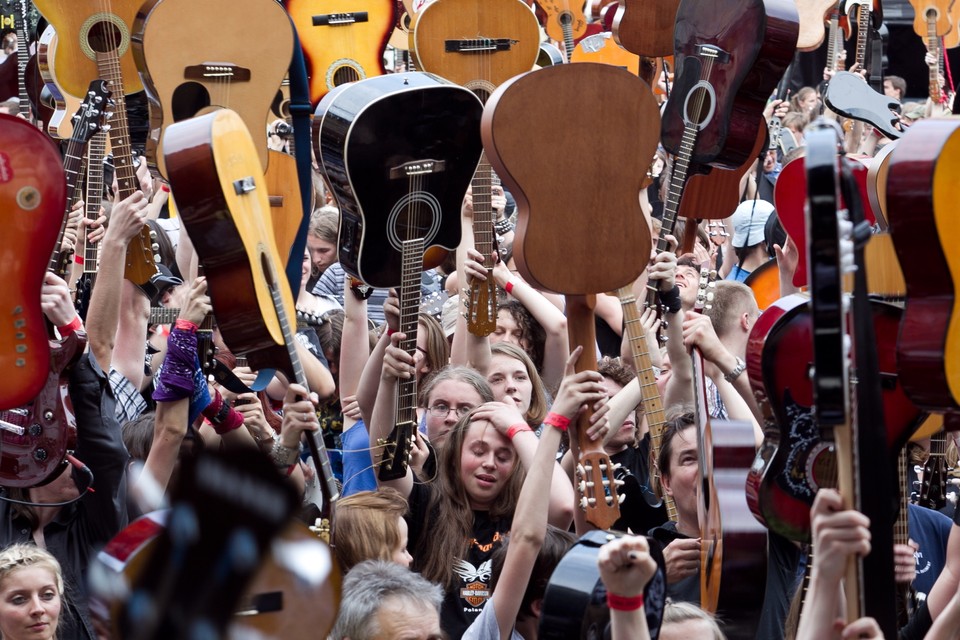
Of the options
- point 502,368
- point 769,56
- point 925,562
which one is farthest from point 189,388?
point 925,562

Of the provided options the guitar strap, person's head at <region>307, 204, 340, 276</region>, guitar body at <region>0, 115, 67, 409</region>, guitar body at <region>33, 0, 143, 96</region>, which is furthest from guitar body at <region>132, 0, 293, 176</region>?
person's head at <region>307, 204, 340, 276</region>

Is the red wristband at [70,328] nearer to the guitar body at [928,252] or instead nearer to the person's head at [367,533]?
the person's head at [367,533]

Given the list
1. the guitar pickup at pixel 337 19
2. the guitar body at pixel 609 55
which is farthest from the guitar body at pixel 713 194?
the guitar body at pixel 609 55

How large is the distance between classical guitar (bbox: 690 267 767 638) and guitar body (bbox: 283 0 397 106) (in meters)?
5.01

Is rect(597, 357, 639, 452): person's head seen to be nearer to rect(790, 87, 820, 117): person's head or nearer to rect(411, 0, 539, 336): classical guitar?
rect(411, 0, 539, 336): classical guitar

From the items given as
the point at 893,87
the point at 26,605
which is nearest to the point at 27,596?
the point at 26,605

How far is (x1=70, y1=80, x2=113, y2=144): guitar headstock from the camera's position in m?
4.84

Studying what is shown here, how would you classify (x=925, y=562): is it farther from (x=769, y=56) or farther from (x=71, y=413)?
(x=71, y=413)

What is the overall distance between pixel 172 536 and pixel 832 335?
1.19 meters

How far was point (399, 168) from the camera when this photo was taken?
14.5 feet

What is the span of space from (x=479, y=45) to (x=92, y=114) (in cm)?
221

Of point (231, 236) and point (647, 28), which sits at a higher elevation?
point (647, 28)

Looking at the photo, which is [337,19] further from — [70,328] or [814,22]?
[70,328]

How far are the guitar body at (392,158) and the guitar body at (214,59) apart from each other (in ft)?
0.73
